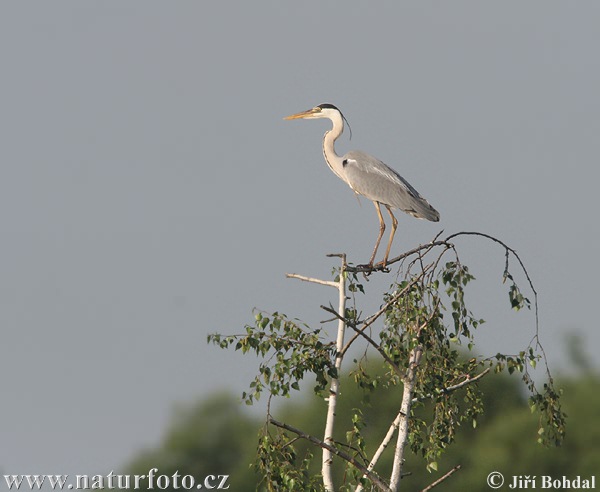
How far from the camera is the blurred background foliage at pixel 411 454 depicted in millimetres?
34031

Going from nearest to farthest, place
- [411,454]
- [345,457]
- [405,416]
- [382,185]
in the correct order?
1. [345,457]
2. [405,416]
3. [382,185]
4. [411,454]

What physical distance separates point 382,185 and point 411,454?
66.7ft

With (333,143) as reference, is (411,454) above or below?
above

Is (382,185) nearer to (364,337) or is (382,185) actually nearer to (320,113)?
(320,113)

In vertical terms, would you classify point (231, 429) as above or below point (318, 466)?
above

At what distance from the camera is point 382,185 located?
43.7 feet

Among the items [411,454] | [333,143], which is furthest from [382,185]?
[411,454]

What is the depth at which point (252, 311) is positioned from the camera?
29.8 ft

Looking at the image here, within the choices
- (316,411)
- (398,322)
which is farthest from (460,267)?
(316,411)

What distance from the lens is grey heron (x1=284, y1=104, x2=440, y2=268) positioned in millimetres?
12969

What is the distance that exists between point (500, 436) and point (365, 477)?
26.1 metres

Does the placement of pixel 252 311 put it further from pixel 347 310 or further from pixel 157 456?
pixel 157 456

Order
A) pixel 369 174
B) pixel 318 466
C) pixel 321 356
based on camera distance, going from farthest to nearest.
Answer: pixel 318 466 < pixel 369 174 < pixel 321 356

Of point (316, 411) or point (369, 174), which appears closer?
point (369, 174)
